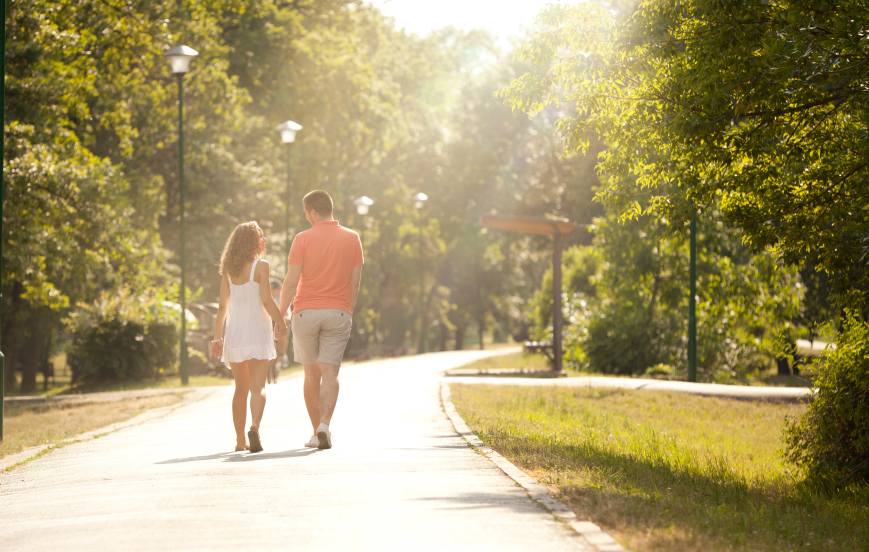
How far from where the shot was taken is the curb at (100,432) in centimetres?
838

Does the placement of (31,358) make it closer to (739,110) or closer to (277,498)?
(277,498)

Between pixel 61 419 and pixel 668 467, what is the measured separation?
1000 centimetres

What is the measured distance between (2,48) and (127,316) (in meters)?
Answer: 12.8

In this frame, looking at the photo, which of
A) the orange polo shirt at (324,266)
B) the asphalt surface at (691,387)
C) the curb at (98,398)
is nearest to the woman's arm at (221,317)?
the orange polo shirt at (324,266)

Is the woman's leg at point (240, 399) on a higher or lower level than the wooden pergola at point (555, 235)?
lower

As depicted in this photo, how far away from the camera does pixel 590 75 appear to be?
11.0 meters

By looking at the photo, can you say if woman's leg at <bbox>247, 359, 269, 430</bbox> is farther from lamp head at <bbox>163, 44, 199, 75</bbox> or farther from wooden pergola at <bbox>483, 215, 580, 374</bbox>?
wooden pergola at <bbox>483, 215, 580, 374</bbox>

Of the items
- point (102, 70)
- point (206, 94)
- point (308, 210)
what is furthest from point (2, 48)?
point (206, 94)

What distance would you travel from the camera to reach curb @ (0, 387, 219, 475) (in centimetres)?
838

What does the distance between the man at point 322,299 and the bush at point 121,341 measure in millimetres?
16469

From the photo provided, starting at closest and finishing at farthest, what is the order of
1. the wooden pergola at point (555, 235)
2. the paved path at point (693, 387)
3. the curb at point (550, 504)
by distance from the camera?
the curb at point (550, 504)
the paved path at point (693, 387)
the wooden pergola at point (555, 235)

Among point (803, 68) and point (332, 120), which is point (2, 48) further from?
point (332, 120)

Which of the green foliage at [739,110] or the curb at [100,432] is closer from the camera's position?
the green foliage at [739,110]

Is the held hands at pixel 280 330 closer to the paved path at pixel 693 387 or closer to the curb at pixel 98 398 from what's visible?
the paved path at pixel 693 387
